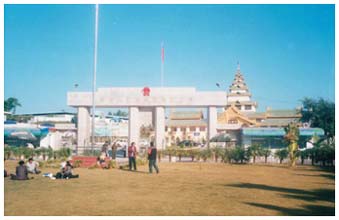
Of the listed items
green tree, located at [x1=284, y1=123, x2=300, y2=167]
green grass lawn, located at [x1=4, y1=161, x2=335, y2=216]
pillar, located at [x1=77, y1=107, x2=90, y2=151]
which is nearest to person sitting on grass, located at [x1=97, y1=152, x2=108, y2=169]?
green grass lawn, located at [x1=4, y1=161, x2=335, y2=216]

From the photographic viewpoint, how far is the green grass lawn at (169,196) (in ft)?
27.5

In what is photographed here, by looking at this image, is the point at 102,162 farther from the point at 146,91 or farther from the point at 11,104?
the point at 11,104

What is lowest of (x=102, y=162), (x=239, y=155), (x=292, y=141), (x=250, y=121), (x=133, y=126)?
(x=102, y=162)

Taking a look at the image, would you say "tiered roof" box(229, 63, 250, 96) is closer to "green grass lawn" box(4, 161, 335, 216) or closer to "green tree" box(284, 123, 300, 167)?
"green tree" box(284, 123, 300, 167)

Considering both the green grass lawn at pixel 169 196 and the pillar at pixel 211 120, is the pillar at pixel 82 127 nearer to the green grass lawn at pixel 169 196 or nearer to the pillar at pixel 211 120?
the pillar at pixel 211 120

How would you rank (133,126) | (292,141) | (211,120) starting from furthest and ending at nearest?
(133,126) < (211,120) < (292,141)

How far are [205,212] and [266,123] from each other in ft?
164

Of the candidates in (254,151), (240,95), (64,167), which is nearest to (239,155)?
(254,151)

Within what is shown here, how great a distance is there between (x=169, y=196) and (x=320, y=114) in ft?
113

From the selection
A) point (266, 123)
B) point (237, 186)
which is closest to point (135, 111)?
point (237, 186)

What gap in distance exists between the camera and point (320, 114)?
133 feet

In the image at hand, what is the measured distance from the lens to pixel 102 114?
187ft

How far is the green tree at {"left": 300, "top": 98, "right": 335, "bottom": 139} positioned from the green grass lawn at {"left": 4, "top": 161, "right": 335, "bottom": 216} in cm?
2735

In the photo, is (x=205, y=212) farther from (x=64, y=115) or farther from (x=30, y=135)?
(x=64, y=115)
